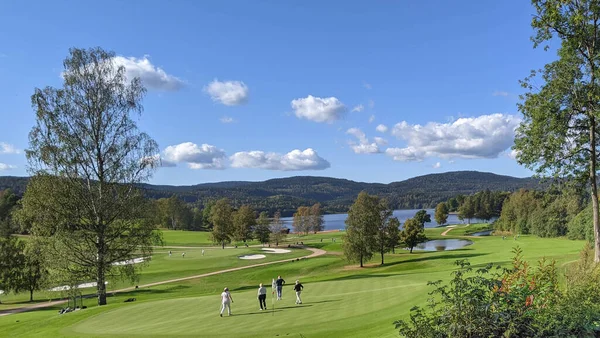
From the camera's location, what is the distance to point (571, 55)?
19234 millimetres

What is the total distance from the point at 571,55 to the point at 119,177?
28.7 metres

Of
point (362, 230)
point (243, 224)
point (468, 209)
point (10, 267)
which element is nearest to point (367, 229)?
point (362, 230)

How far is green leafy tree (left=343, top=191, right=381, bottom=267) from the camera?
52.3m

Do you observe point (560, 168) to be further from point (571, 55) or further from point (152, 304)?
point (152, 304)

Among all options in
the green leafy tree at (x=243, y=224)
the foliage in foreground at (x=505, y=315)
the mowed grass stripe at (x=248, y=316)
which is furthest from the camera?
the green leafy tree at (x=243, y=224)

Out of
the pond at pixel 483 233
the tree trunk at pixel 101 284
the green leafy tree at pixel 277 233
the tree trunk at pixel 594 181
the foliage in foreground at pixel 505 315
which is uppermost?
the tree trunk at pixel 594 181

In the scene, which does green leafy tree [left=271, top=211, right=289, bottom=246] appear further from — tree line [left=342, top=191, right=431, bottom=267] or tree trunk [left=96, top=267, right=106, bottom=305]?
tree trunk [left=96, top=267, right=106, bottom=305]

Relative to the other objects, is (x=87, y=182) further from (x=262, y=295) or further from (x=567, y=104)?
(x=567, y=104)

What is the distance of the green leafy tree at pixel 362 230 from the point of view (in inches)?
2058

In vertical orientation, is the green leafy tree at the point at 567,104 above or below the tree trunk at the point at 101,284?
above

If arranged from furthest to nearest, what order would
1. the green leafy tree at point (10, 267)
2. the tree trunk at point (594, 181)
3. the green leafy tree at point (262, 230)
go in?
the green leafy tree at point (262, 230)
the green leafy tree at point (10, 267)
the tree trunk at point (594, 181)

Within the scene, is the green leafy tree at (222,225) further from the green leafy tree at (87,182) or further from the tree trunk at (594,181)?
the tree trunk at (594,181)

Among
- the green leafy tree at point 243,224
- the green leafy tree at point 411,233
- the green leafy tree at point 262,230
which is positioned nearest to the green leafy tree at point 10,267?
the green leafy tree at point 243,224

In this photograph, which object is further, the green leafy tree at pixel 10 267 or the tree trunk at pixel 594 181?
the green leafy tree at pixel 10 267
